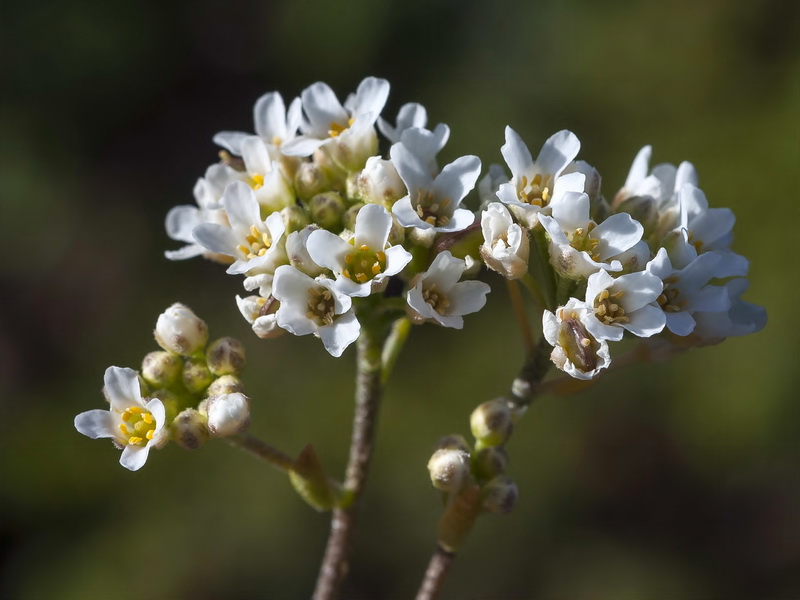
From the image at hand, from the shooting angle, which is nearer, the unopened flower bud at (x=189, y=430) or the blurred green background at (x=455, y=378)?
the unopened flower bud at (x=189, y=430)

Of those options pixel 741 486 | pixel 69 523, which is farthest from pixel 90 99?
pixel 741 486

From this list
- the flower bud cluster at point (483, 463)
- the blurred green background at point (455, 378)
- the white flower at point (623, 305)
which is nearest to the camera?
the white flower at point (623, 305)

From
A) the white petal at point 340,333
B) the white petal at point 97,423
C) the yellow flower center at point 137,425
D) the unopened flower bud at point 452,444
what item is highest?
the white petal at point 340,333

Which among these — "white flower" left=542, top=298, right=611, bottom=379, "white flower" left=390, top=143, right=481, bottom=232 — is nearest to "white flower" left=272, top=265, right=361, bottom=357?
"white flower" left=390, top=143, right=481, bottom=232

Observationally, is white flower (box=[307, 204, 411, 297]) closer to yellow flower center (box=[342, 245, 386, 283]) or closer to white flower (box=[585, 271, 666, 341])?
yellow flower center (box=[342, 245, 386, 283])

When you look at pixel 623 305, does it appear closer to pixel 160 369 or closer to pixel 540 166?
pixel 540 166

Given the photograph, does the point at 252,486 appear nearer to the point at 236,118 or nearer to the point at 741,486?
the point at 741,486

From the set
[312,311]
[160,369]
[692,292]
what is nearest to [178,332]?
[160,369]

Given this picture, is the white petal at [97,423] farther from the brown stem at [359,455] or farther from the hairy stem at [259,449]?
the brown stem at [359,455]

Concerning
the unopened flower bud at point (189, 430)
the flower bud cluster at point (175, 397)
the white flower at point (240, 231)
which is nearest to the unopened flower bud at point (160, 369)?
the flower bud cluster at point (175, 397)
